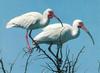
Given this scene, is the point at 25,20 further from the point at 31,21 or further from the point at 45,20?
the point at 45,20

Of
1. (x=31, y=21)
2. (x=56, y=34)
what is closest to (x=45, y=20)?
(x=31, y=21)

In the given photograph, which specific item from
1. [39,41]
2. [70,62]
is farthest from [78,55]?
[39,41]

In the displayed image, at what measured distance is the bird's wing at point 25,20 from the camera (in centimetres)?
2012

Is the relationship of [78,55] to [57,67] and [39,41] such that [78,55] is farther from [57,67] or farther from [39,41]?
[39,41]

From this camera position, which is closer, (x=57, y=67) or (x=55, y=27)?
(x=57, y=67)

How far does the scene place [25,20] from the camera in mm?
20484

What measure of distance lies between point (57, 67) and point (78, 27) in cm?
883

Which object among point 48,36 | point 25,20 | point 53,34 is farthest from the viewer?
point 25,20

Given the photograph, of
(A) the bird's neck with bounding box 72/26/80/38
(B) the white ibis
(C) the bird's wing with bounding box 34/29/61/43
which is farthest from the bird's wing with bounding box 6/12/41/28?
(A) the bird's neck with bounding box 72/26/80/38

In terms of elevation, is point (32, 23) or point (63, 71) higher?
point (32, 23)

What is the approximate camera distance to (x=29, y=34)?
814 inches

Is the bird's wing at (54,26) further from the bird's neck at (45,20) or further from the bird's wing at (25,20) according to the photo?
the bird's wing at (25,20)

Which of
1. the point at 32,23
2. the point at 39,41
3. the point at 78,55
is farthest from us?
the point at 32,23

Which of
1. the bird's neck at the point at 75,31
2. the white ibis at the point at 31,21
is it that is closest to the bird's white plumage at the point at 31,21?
the white ibis at the point at 31,21
